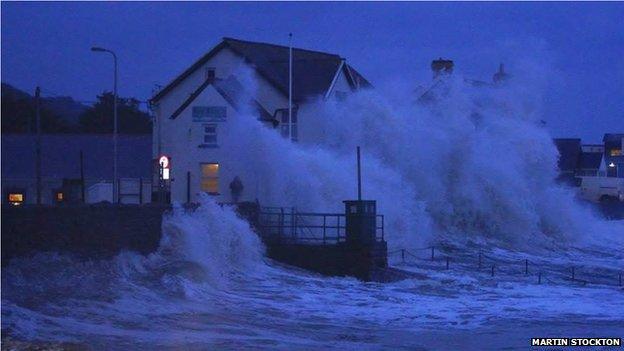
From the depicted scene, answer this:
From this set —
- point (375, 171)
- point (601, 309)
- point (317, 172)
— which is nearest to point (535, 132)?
point (375, 171)

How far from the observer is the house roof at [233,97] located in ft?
141

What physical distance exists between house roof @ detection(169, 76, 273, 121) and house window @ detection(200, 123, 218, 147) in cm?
130

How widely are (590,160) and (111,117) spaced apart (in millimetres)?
40931

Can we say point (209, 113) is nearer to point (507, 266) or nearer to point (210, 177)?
point (210, 177)

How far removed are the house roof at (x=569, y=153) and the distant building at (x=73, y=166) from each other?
42163 mm

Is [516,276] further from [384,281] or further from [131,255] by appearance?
[131,255]

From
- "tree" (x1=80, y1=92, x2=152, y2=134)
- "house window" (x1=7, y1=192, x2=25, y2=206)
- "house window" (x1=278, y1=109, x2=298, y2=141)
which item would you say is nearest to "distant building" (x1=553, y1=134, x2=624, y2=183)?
"tree" (x1=80, y1=92, x2=152, y2=134)

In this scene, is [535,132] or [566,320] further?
[535,132]

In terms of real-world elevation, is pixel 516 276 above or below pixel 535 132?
below

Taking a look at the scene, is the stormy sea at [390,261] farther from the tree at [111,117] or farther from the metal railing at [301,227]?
the tree at [111,117]

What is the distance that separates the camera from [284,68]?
46.8m

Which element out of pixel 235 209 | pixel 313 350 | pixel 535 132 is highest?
pixel 535 132

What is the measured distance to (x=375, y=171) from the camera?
4100cm

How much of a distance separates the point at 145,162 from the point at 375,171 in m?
18.7
